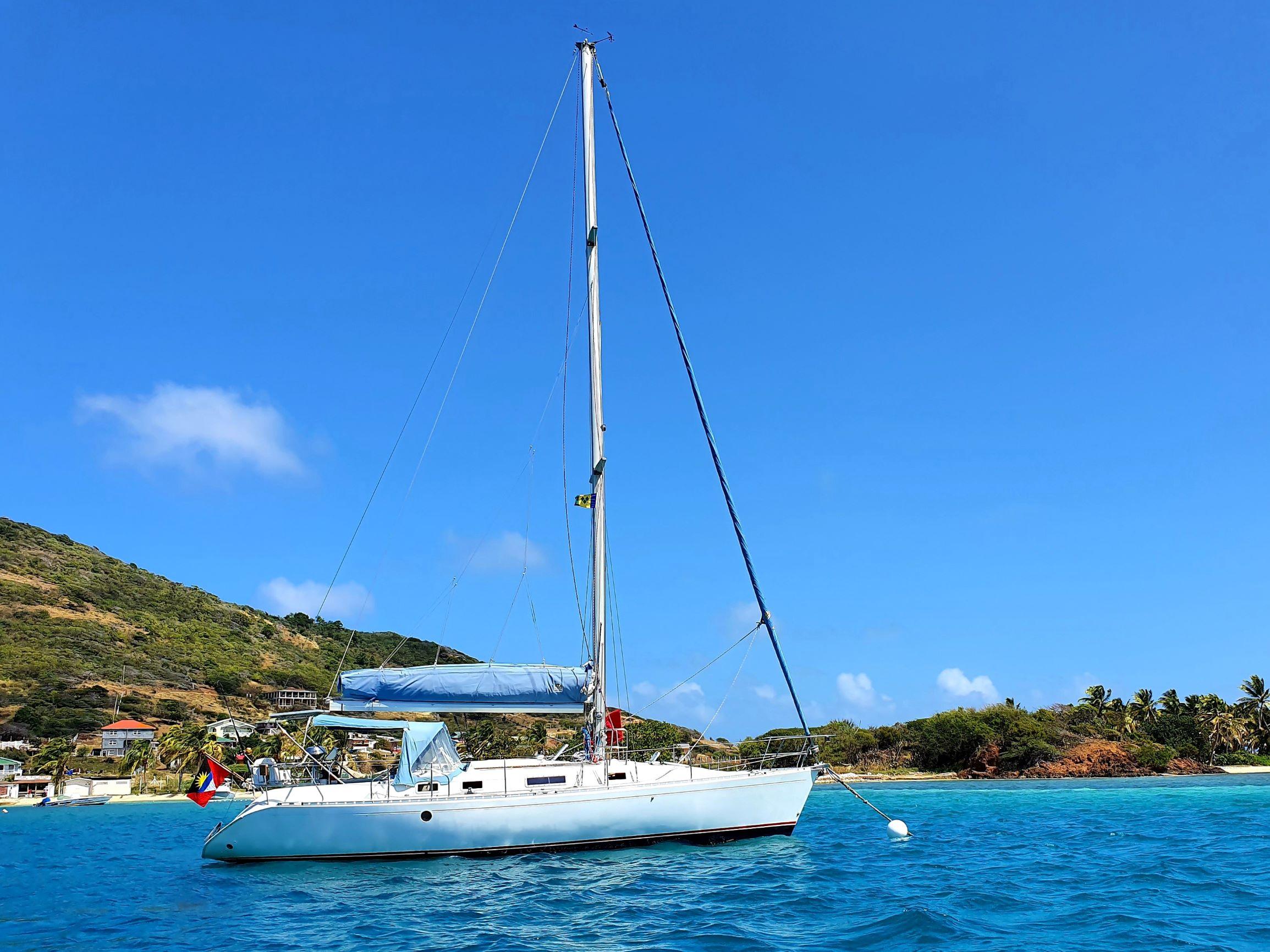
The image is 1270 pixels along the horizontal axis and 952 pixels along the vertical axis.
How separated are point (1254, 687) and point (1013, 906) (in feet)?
220

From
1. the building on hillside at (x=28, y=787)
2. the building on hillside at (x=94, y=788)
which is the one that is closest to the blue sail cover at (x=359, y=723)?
the building on hillside at (x=94, y=788)

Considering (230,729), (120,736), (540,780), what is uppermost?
(120,736)

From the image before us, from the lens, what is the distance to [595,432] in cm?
2209

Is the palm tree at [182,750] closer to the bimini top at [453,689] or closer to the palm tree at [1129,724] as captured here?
the bimini top at [453,689]

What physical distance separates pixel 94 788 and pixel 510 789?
168 ft

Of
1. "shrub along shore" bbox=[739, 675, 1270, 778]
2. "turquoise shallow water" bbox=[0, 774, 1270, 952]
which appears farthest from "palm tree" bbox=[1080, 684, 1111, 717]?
"turquoise shallow water" bbox=[0, 774, 1270, 952]

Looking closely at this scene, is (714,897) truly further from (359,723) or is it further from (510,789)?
(359,723)

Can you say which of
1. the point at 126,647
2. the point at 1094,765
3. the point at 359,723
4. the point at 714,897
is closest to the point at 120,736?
the point at 126,647

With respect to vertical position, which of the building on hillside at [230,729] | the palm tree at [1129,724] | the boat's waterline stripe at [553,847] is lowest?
the boat's waterline stripe at [553,847]

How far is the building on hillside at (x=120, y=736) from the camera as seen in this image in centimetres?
6269

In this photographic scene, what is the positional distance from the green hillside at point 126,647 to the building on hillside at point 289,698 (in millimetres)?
1527

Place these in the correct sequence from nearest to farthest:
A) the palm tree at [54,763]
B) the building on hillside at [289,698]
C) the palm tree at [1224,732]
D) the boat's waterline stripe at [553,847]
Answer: the boat's waterline stripe at [553,847] < the palm tree at [54,763] < the palm tree at [1224,732] < the building on hillside at [289,698]

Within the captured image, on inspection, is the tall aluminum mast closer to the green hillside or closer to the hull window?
the hull window

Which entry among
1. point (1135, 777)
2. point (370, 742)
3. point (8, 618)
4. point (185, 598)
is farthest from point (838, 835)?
point (185, 598)
